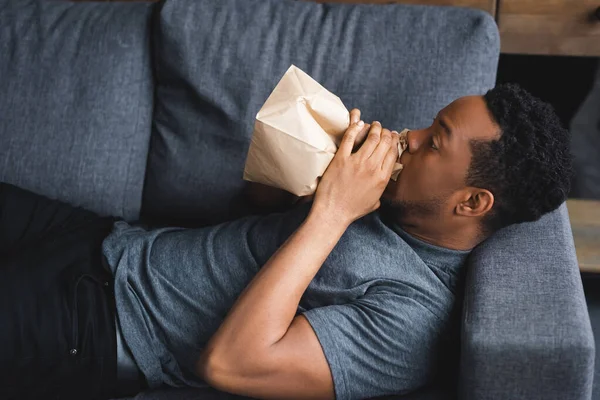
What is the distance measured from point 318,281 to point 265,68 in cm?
54

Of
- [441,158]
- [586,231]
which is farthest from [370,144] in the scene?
[586,231]

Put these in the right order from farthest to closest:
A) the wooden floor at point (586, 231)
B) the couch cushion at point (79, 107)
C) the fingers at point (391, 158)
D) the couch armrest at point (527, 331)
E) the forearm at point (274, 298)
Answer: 1. the wooden floor at point (586, 231)
2. the couch cushion at point (79, 107)
3. the fingers at point (391, 158)
4. the forearm at point (274, 298)
5. the couch armrest at point (527, 331)

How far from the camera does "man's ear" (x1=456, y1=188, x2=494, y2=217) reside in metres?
1.27

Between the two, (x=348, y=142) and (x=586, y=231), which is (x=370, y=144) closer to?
(x=348, y=142)

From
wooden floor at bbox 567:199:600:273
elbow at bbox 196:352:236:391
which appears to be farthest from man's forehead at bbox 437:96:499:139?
wooden floor at bbox 567:199:600:273

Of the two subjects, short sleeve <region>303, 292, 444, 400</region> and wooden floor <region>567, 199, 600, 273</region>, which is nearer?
short sleeve <region>303, 292, 444, 400</region>

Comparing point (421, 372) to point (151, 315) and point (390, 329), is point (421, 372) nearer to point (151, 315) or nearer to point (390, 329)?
point (390, 329)

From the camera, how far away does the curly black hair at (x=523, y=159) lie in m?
1.23

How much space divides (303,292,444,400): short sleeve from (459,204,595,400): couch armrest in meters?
0.09

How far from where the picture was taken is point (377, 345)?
48.3 inches

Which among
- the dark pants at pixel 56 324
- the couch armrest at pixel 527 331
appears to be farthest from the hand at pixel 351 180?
the dark pants at pixel 56 324

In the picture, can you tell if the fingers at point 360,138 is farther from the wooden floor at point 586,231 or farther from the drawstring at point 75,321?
the wooden floor at point 586,231

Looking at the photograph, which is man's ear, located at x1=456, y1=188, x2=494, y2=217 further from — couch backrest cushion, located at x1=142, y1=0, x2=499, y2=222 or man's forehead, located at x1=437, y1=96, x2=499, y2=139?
couch backrest cushion, located at x1=142, y1=0, x2=499, y2=222

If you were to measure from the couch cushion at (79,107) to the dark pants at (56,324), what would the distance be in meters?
0.25
